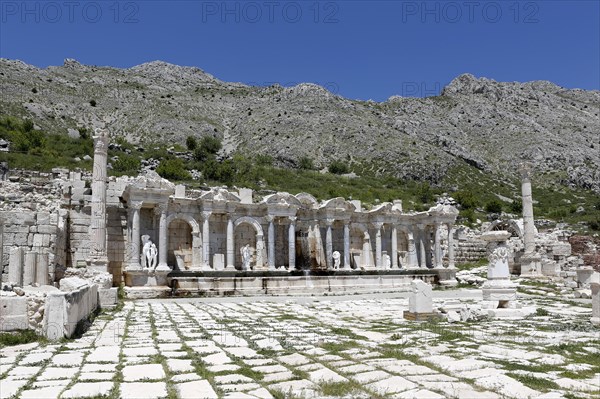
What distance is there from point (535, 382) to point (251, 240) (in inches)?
898

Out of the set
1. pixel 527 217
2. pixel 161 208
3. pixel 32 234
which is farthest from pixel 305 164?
pixel 32 234

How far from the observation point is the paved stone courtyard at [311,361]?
5820 mm

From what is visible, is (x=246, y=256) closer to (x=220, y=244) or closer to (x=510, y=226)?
(x=220, y=244)

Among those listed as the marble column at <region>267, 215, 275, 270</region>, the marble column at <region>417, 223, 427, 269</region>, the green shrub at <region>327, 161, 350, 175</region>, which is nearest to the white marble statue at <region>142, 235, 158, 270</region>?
the marble column at <region>267, 215, 275, 270</region>

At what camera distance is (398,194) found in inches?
2089

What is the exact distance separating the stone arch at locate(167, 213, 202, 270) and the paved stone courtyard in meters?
13.3

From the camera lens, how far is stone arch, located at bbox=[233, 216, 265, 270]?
27.3m

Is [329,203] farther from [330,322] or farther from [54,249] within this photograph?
[330,322]

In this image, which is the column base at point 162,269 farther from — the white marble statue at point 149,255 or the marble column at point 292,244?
the marble column at point 292,244

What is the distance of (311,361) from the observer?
741 centimetres

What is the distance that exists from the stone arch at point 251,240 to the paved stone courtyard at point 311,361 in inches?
589

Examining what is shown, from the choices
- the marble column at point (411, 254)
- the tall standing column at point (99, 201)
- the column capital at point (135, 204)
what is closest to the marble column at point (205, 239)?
the column capital at point (135, 204)

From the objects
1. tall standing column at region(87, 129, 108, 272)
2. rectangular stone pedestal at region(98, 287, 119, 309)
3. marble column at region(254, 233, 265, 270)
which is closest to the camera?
rectangular stone pedestal at region(98, 287, 119, 309)

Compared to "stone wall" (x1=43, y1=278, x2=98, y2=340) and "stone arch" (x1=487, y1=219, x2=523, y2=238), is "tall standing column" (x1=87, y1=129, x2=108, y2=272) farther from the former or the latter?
"stone arch" (x1=487, y1=219, x2=523, y2=238)
